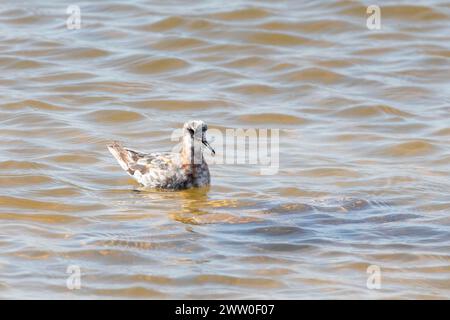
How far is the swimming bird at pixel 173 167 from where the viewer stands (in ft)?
36.8

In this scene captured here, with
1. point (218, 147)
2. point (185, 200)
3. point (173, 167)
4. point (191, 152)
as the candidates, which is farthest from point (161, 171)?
point (218, 147)

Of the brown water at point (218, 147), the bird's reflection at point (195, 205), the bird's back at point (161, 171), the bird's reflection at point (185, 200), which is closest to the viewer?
the brown water at point (218, 147)

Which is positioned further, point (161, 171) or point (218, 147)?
point (218, 147)

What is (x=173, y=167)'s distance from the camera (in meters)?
11.3

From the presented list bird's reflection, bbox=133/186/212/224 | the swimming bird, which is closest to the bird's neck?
the swimming bird

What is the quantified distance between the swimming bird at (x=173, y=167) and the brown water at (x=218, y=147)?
143 millimetres

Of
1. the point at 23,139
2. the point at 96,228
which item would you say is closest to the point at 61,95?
the point at 23,139

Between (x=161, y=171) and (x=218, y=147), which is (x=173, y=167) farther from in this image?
(x=218, y=147)

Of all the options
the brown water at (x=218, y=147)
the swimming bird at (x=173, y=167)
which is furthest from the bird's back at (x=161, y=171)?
the brown water at (x=218, y=147)

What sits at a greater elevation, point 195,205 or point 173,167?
point 173,167

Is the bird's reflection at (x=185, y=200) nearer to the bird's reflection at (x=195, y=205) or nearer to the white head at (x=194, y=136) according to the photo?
the bird's reflection at (x=195, y=205)

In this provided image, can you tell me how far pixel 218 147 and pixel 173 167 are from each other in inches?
57.3

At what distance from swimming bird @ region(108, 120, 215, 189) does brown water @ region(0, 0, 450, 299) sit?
14cm

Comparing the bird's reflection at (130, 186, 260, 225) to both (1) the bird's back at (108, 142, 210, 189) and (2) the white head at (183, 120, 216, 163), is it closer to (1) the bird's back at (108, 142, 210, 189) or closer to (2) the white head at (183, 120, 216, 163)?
(1) the bird's back at (108, 142, 210, 189)
